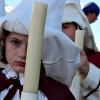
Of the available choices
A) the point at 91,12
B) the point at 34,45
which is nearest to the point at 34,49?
the point at 34,45

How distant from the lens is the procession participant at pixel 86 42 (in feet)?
5.51

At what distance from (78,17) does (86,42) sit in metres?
0.15

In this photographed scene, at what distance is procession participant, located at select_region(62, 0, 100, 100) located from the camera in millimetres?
1679

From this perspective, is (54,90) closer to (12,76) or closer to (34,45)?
(12,76)

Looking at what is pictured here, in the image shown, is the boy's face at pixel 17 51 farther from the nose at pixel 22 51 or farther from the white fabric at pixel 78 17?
the white fabric at pixel 78 17

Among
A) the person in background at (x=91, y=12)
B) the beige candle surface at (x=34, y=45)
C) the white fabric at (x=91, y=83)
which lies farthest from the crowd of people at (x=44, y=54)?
the person in background at (x=91, y=12)

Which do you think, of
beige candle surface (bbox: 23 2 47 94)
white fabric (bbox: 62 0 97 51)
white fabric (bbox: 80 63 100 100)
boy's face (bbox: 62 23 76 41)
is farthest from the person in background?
beige candle surface (bbox: 23 2 47 94)

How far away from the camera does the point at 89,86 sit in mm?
1701

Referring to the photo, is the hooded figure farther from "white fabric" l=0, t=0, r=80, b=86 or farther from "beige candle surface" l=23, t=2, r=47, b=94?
"beige candle surface" l=23, t=2, r=47, b=94

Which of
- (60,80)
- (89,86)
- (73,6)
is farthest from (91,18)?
(60,80)

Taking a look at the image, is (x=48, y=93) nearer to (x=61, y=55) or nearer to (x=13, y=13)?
(x=61, y=55)

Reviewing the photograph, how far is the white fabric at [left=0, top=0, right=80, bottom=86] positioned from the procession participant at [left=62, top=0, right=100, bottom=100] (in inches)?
13.5

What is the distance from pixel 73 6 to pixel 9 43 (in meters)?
0.75

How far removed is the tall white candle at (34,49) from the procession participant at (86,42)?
745 millimetres
